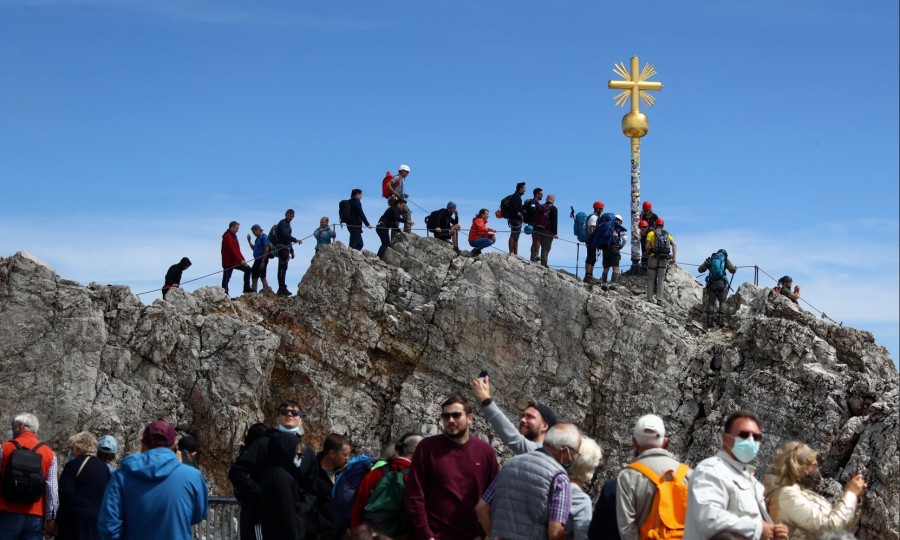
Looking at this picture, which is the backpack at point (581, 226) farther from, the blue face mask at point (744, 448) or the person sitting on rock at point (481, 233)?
the blue face mask at point (744, 448)

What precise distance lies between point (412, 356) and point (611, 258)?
547 cm

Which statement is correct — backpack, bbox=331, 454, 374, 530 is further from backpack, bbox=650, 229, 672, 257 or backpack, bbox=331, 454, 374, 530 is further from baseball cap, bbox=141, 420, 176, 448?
backpack, bbox=650, 229, 672, 257

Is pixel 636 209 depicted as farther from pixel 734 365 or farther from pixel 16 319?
pixel 16 319

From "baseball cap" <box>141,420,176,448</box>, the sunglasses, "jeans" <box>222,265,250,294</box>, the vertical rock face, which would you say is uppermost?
"jeans" <box>222,265,250,294</box>

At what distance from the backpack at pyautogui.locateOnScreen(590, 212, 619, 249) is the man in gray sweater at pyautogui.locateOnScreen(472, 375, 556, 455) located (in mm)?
18391

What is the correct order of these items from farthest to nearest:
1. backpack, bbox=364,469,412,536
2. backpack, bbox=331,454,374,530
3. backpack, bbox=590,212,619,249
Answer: backpack, bbox=590,212,619,249 → backpack, bbox=331,454,374,530 → backpack, bbox=364,469,412,536

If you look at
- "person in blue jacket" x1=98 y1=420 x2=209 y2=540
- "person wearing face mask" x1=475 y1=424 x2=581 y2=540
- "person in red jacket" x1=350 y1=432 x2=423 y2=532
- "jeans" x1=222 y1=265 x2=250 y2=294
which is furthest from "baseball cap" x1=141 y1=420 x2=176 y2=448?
"jeans" x1=222 y1=265 x2=250 y2=294

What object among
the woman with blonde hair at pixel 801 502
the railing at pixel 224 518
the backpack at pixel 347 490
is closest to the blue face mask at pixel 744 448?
the woman with blonde hair at pixel 801 502

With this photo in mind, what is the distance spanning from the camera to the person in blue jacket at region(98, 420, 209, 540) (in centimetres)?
877

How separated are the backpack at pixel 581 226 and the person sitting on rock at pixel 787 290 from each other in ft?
16.0

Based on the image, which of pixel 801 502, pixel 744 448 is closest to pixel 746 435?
pixel 744 448

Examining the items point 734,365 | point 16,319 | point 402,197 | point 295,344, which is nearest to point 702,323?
point 734,365

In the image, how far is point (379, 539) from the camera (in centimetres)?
691

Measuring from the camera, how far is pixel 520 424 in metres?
8.63
